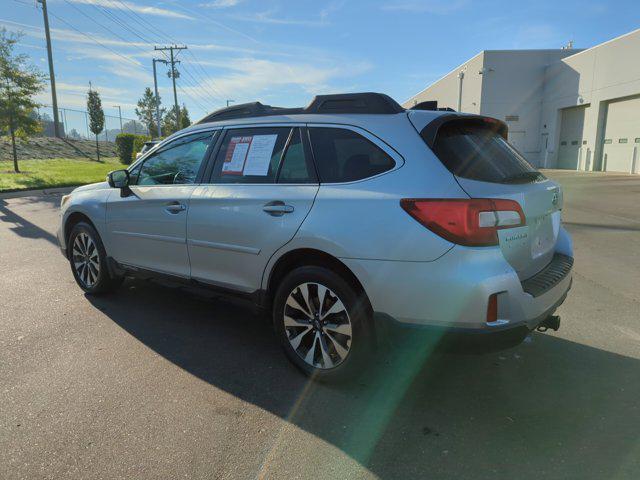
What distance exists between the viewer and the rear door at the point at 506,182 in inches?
105

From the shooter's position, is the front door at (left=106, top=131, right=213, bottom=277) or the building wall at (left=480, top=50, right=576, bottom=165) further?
the building wall at (left=480, top=50, right=576, bottom=165)

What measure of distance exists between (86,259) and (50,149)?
123 feet

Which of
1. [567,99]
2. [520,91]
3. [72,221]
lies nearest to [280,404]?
[72,221]

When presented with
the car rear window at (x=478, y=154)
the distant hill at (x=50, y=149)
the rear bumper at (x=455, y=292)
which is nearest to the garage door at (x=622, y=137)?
the car rear window at (x=478, y=154)

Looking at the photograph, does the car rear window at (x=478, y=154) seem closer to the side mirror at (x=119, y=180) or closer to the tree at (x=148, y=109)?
the side mirror at (x=119, y=180)

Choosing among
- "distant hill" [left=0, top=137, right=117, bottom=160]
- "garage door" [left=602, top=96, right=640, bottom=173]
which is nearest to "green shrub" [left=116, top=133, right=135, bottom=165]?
"distant hill" [left=0, top=137, right=117, bottom=160]

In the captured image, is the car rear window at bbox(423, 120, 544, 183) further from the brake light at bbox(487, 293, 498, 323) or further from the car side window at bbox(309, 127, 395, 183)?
the brake light at bbox(487, 293, 498, 323)

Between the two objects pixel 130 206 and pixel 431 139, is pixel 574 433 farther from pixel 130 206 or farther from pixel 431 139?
pixel 130 206

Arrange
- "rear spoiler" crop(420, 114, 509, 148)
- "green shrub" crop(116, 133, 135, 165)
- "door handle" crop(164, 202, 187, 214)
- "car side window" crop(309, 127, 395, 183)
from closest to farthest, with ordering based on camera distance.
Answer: "rear spoiler" crop(420, 114, 509, 148), "car side window" crop(309, 127, 395, 183), "door handle" crop(164, 202, 187, 214), "green shrub" crop(116, 133, 135, 165)

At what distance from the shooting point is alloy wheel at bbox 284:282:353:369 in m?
3.02

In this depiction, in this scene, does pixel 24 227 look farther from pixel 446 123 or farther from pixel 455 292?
pixel 455 292

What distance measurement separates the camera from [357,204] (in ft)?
9.25

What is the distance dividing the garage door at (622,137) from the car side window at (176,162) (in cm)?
2633

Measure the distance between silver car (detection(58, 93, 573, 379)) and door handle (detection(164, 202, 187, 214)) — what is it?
0.01m
